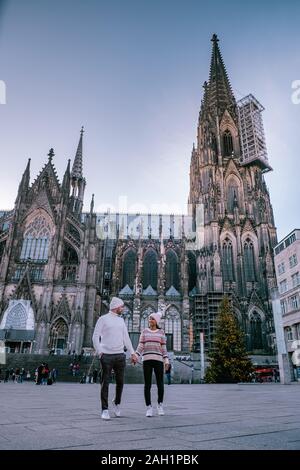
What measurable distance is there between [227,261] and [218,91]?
30279 millimetres

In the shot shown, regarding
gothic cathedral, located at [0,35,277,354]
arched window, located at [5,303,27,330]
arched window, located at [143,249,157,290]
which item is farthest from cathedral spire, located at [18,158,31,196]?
arched window, located at [143,249,157,290]

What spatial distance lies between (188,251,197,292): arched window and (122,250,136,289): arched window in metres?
7.89

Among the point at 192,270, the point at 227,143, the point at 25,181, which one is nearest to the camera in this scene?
the point at 25,181

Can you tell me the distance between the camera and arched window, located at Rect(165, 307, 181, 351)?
4016 cm

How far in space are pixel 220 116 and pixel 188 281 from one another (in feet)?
84.9

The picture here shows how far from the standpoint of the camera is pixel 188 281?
148 ft

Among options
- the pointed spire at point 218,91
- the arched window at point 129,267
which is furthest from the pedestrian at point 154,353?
the pointed spire at point 218,91

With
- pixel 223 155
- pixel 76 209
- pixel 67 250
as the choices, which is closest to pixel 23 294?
pixel 67 250

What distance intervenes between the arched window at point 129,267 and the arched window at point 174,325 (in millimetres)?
6921

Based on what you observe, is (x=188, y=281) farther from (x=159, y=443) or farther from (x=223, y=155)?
(x=159, y=443)

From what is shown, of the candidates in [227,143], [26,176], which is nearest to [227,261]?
[227,143]

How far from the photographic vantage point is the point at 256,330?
3884 cm

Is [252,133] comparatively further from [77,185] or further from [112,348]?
[112,348]
